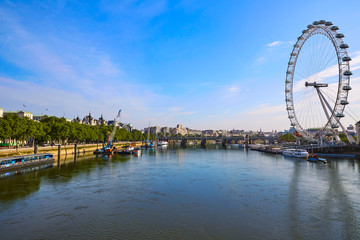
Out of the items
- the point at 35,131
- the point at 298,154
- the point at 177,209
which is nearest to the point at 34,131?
the point at 35,131

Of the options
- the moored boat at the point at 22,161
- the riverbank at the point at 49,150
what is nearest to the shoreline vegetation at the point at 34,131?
the riverbank at the point at 49,150

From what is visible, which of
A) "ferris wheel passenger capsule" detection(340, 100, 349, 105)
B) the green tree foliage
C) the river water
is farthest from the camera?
"ferris wheel passenger capsule" detection(340, 100, 349, 105)

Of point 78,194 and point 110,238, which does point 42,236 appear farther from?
point 78,194

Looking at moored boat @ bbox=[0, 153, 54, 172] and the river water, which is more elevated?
moored boat @ bbox=[0, 153, 54, 172]

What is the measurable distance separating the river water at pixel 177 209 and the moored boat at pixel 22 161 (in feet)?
29.6

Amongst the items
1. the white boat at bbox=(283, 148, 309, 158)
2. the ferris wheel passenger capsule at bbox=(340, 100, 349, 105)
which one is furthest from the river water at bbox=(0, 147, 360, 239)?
the white boat at bbox=(283, 148, 309, 158)

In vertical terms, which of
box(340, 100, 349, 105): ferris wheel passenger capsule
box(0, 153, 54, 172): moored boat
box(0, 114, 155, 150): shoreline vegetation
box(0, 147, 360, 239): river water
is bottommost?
box(0, 147, 360, 239): river water

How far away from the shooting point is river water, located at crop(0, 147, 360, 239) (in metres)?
21.6

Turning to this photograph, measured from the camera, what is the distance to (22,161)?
5688cm

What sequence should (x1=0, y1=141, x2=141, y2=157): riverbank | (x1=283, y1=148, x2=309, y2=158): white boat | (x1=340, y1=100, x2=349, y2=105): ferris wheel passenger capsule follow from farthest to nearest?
(x1=283, y1=148, x2=309, y2=158): white boat, (x1=340, y1=100, x2=349, y2=105): ferris wheel passenger capsule, (x1=0, y1=141, x2=141, y2=157): riverbank

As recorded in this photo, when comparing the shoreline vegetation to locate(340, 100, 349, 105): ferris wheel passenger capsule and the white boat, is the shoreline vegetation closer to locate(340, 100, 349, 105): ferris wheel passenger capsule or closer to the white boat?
the white boat

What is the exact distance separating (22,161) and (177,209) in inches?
1909

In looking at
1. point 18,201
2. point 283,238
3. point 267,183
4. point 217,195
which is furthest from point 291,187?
point 18,201

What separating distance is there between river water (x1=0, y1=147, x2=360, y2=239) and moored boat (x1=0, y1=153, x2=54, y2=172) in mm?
9009
